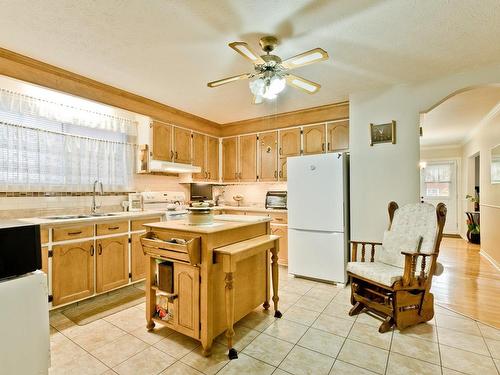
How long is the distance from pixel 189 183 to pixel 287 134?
188cm

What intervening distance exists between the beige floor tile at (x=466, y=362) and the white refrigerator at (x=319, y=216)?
1445 millimetres

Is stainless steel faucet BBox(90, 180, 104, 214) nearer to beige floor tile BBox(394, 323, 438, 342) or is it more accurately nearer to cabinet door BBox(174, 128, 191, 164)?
cabinet door BBox(174, 128, 191, 164)

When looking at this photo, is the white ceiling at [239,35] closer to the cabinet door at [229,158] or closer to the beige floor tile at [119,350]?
the cabinet door at [229,158]

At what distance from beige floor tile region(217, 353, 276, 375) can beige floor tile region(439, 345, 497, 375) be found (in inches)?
49.1

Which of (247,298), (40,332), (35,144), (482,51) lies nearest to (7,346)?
(40,332)

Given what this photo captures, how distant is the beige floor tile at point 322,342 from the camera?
6.73 feet

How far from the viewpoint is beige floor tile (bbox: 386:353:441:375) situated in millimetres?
1792

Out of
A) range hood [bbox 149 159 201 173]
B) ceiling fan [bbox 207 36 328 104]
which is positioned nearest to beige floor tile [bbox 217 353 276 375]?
ceiling fan [bbox 207 36 328 104]

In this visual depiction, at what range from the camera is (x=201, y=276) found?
6.46 feet

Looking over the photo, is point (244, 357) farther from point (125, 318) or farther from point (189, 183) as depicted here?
point (189, 183)

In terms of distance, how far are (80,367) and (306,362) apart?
1.58m

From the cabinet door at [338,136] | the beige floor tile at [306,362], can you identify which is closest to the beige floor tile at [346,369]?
the beige floor tile at [306,362]

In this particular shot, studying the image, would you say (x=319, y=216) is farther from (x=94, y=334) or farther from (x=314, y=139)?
(x=94, y=334)

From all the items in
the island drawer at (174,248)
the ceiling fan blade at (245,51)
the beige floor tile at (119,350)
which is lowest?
the beige floor tile at (119,350)
